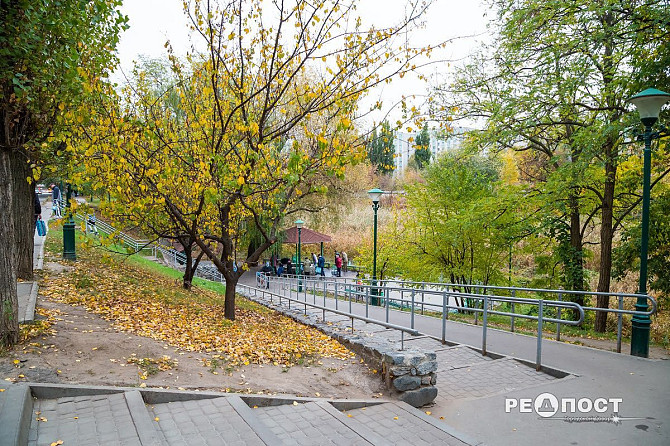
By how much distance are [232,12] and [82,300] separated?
229 inches

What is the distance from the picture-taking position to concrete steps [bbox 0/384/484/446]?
336 cm

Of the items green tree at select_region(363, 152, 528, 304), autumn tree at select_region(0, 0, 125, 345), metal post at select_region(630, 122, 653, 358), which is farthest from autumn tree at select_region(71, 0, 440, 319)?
green tree at select_region(363, 152, 528, 304)

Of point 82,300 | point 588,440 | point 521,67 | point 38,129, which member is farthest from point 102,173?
point 521,67

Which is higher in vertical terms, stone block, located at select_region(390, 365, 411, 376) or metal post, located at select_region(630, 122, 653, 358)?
metal post, located at select_region(630, 122, 653, 358)

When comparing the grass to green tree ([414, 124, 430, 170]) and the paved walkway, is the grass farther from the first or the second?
green tree ([414, 124, 430, 170])

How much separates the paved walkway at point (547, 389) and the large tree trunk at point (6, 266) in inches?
195

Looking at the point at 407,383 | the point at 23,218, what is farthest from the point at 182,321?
the point at 407,383

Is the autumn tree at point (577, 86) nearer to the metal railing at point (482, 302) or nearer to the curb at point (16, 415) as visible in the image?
the metal railing at point (482, 302)

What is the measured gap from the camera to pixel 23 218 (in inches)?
339

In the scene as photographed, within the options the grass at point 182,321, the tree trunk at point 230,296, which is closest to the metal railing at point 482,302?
the tree trunk at point 230,296

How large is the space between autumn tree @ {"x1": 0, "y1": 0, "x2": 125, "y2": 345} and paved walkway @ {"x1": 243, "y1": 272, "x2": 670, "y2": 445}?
5.26m

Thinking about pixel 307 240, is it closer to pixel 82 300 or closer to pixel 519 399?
pixel 82 300

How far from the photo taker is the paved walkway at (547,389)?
4.32 metres

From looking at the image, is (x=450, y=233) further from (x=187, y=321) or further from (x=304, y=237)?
(x=187, y=321)
